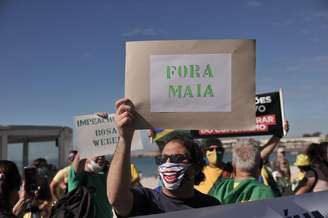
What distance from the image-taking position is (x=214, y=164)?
488 centimetres

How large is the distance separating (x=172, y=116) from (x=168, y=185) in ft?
1.36


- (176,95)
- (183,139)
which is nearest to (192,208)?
(183,139)

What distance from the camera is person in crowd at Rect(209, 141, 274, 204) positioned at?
3080 mm

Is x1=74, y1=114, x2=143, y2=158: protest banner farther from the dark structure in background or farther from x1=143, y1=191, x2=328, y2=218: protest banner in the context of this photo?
the dark structure in background

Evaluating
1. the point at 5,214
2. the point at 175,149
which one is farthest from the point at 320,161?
the point at 5,214

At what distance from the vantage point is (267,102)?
509 centimetres

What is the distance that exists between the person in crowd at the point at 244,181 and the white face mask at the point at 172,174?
86cm

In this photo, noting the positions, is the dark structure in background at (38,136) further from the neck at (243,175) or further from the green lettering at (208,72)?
the green lettering at (208,72)

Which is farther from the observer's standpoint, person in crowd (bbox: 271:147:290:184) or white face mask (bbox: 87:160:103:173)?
person in crowd (bbox: 271:147:290:184)

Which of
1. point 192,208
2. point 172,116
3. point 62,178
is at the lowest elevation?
point 62,178

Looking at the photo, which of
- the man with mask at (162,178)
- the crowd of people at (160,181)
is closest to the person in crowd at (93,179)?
the crowd of people at (160,181)

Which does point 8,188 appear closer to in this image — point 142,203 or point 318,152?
point 142,203

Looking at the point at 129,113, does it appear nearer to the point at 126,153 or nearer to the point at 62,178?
the point at 126,153

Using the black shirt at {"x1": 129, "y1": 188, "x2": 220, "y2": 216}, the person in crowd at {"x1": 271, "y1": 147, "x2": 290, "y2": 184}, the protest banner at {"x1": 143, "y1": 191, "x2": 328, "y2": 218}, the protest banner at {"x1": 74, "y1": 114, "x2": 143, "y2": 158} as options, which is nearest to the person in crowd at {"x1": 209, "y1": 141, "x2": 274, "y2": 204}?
the protest banner at {"x1": 143, "y1": 191, "x2": 328, "y2": 218}
